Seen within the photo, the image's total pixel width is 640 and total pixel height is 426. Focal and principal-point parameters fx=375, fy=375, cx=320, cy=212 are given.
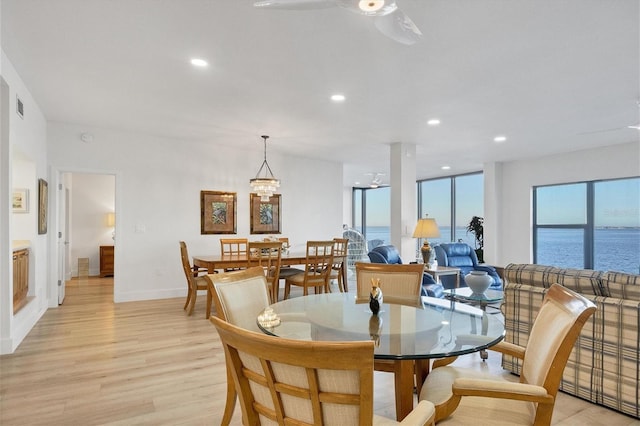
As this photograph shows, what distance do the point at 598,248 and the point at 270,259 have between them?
5.98 m

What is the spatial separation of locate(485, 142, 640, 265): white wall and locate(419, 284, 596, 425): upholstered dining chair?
622 centimetres

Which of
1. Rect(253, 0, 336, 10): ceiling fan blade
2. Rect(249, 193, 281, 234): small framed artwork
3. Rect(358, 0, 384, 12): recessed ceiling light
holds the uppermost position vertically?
Rect(253, 0, 336, 10): ceiling fan blade

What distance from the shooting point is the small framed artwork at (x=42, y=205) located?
15.1 ft

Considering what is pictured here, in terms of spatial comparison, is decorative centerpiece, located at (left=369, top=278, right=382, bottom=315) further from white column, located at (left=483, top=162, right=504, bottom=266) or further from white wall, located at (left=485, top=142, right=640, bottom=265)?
white column, located at (left=483, top=162, right=504, bottom=266)

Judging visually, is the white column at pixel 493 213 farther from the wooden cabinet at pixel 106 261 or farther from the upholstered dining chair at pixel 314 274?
the wooden cabinet at pixel 106 261

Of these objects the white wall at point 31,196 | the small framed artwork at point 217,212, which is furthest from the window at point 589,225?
the white wall at point 31,196

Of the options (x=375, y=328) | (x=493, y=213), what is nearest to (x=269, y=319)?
(x=375, y=328)

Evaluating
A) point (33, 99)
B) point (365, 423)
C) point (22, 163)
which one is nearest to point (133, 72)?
point (33, 99)

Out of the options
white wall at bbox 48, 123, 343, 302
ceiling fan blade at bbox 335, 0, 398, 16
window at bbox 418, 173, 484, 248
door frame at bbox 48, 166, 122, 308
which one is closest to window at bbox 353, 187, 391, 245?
window at bbox 418, 173, 484, 248

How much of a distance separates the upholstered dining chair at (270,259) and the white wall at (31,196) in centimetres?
244

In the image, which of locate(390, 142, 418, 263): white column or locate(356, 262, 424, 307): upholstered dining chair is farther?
locate(390, 142, 418, 263): white column

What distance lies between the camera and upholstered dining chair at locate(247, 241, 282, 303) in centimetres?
492

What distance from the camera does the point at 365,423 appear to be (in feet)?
3.15

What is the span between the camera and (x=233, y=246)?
6.69 meters
